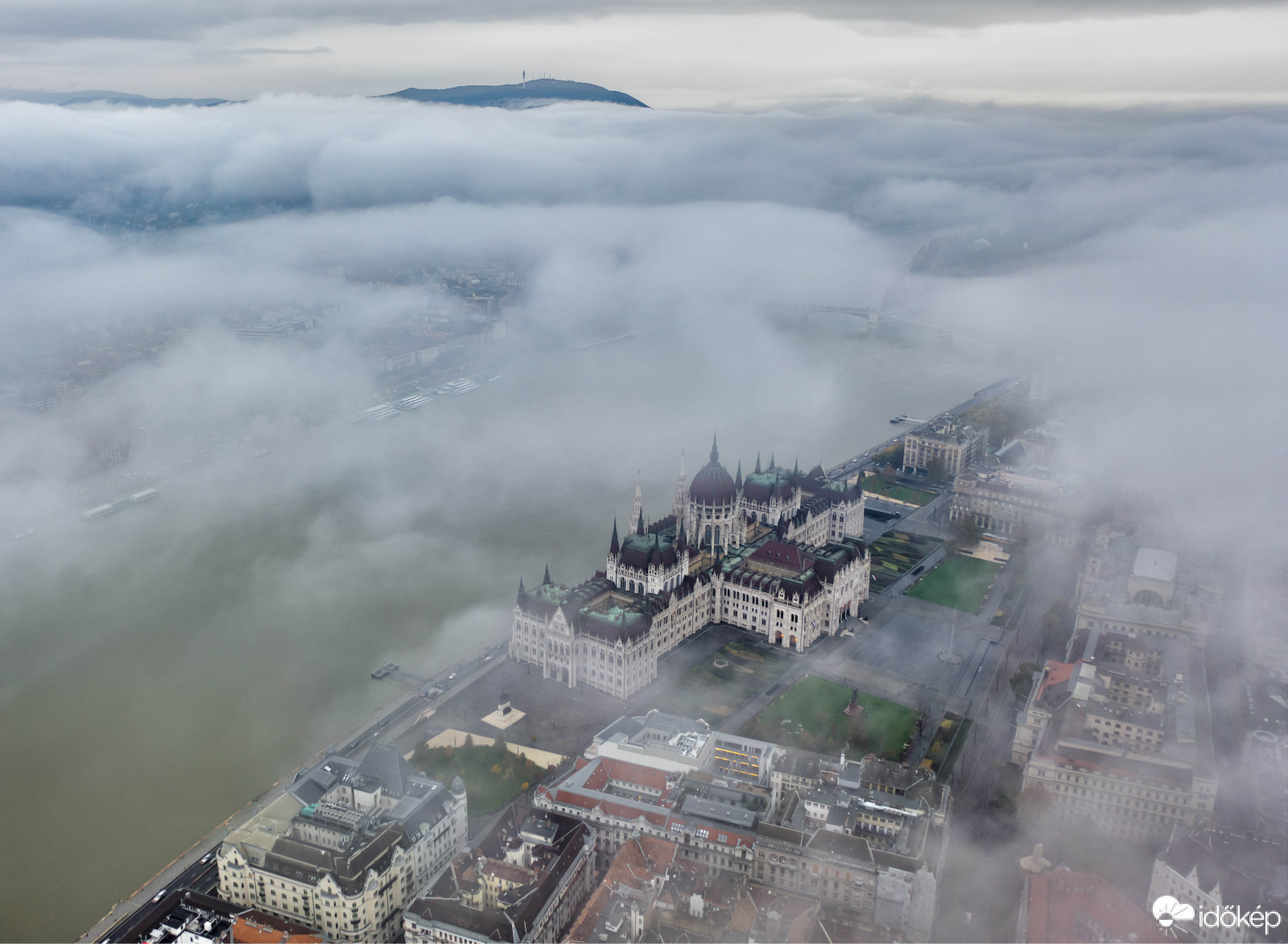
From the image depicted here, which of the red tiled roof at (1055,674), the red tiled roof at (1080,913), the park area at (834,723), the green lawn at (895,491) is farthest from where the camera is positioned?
the green lawn at (895,491)

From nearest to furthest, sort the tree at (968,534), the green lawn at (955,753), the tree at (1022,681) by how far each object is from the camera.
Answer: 1. the green lawn at (955,753)
2. the tree at (1022,681)
3. the tree at (968,534)

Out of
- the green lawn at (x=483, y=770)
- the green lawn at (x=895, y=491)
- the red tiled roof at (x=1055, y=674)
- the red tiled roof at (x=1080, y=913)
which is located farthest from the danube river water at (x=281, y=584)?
the red tiled roof at (x=1080, y=913)

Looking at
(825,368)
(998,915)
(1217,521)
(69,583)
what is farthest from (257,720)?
(825,368)

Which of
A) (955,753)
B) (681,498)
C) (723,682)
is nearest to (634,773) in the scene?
(723,682)

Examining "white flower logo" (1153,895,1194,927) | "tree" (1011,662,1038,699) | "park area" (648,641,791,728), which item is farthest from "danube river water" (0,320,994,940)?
"white flower logo" (1153,895,1194,927)

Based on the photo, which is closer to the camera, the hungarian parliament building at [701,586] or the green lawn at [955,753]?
the green lawn at [955,753]

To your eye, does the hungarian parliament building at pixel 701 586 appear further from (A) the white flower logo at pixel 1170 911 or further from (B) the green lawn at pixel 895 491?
(A) the white flower logo at pixel 1170 911

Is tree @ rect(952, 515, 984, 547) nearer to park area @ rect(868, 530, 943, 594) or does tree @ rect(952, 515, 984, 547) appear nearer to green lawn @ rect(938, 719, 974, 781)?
park area @ rect(868, 530, 943, 594)
